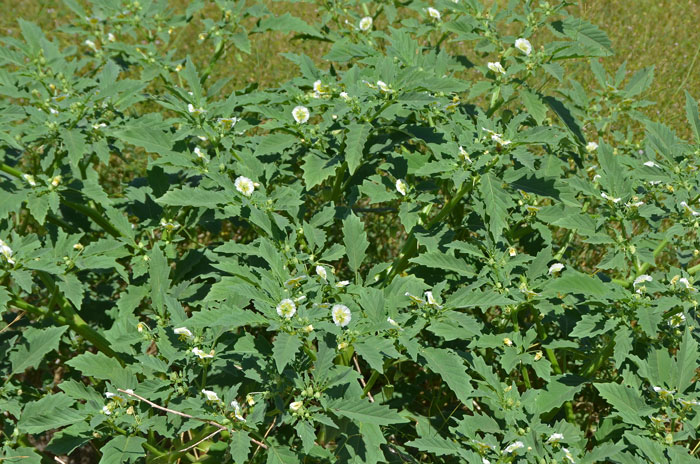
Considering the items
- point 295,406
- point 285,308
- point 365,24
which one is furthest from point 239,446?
point 365,24

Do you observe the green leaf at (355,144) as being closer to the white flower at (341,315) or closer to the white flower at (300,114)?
→ the white flower at (300,114)

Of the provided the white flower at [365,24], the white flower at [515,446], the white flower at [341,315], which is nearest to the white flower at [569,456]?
the white flower at [515,446]

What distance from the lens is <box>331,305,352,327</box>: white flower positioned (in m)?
1.95

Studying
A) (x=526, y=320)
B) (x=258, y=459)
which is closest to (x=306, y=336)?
(x=258, y=459)

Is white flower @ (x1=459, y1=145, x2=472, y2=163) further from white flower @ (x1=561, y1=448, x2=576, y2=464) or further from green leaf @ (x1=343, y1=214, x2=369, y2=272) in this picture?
white flower @ (x1=561, y1=448, x2=576, y2=464)

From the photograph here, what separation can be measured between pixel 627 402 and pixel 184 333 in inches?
57.5

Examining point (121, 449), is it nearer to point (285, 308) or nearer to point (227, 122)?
point (285, 308)

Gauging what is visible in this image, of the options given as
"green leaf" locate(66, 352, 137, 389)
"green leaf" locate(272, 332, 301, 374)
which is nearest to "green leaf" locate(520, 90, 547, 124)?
"green leaf" locate(272, 332, 301, 374)

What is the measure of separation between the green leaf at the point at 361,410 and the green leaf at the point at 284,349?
0.85ft

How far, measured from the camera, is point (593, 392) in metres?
2.95

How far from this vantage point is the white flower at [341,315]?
195 centimetres

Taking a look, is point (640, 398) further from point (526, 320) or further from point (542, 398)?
point (526, 320)

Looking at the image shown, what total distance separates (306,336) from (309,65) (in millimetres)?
1317

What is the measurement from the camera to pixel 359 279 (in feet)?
7.82
